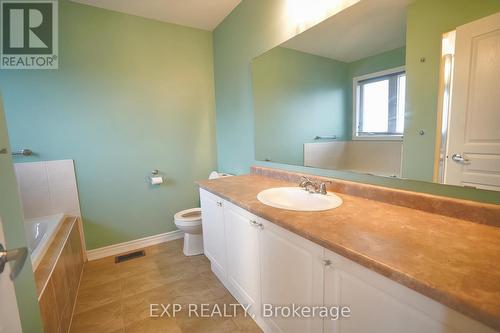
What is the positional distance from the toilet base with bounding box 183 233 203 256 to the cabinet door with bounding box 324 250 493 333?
174 cm

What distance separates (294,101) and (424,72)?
0.90 metres

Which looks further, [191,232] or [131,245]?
[131,245]

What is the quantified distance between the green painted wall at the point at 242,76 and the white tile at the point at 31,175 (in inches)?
68.8

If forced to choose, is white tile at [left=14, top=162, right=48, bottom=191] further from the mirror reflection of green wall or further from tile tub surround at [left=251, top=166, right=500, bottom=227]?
tile tub surround at [left=251, top=166, right=500, bottom=227]

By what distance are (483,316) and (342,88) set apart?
125cm

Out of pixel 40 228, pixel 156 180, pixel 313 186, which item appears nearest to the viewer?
pixel 313 186

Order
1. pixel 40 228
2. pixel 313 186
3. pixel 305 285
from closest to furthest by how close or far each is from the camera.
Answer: pixel 305 285 < pixel 313 186 < pixel 40 228

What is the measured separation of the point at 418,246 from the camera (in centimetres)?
78

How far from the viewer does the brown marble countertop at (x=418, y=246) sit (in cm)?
57

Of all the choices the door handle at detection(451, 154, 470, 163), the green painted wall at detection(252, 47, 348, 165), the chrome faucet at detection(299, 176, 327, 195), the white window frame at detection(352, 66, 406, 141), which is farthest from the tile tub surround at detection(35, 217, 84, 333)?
the door handle at detection(451, 154, 470, 163)

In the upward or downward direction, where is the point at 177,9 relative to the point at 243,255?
upward

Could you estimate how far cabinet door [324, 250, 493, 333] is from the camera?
24.0 inches

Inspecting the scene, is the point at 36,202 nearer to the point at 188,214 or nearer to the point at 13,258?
the point at 188,214

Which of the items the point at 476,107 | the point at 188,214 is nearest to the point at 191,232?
the point at 188,214
